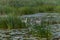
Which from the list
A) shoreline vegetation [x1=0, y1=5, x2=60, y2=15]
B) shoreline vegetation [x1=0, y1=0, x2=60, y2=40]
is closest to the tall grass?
shoreline vegetation [x1=0, y1=0, x2=60, y2=40]

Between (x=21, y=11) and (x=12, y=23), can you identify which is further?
(x=21, y=11)

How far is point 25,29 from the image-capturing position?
264 inches

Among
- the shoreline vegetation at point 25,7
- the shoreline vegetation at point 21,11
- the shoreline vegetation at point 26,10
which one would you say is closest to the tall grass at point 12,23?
the shoreline vegetation at point 21,11

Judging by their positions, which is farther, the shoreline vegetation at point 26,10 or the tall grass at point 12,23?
the shoreline vegetation at point 26,10

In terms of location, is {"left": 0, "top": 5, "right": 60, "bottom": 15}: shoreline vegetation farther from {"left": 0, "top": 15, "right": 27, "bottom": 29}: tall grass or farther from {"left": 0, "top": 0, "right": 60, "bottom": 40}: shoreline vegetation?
{"left": 0, "top": 15, "right": 27, "bottom": 29}: tall grass

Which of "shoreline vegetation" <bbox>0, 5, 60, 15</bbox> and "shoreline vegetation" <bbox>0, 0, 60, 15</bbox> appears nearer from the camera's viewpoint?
"shoreline vegetation" <bbox>0, 5, 60, 15</bbox>

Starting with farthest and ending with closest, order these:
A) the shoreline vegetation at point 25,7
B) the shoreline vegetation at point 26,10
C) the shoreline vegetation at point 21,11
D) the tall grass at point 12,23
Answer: the shoreline vegetation at point 25,7
the shoreline vegetation at point 26,10
the tall grass at point 12,23
the shoreline vegetation at point 21,11

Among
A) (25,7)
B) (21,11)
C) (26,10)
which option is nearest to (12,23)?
(21,11)

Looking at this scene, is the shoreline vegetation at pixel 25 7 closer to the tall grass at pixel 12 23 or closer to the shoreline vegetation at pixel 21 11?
the shoreline vegetation at pixel 21 11

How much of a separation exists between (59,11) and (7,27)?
3803mm

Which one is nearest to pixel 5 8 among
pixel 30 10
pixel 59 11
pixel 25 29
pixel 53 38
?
pixel 30 10

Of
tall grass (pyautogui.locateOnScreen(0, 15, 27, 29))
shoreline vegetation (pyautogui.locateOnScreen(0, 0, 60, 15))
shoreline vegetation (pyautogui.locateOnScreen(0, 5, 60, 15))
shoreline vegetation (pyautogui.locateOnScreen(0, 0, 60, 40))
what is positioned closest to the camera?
shoreline vegetation (pyautogui.locateOnScreen(0, 0, 60, 40))

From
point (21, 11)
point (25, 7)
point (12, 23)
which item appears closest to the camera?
point (12, 23)

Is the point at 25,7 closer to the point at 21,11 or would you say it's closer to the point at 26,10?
the point at 26,10
